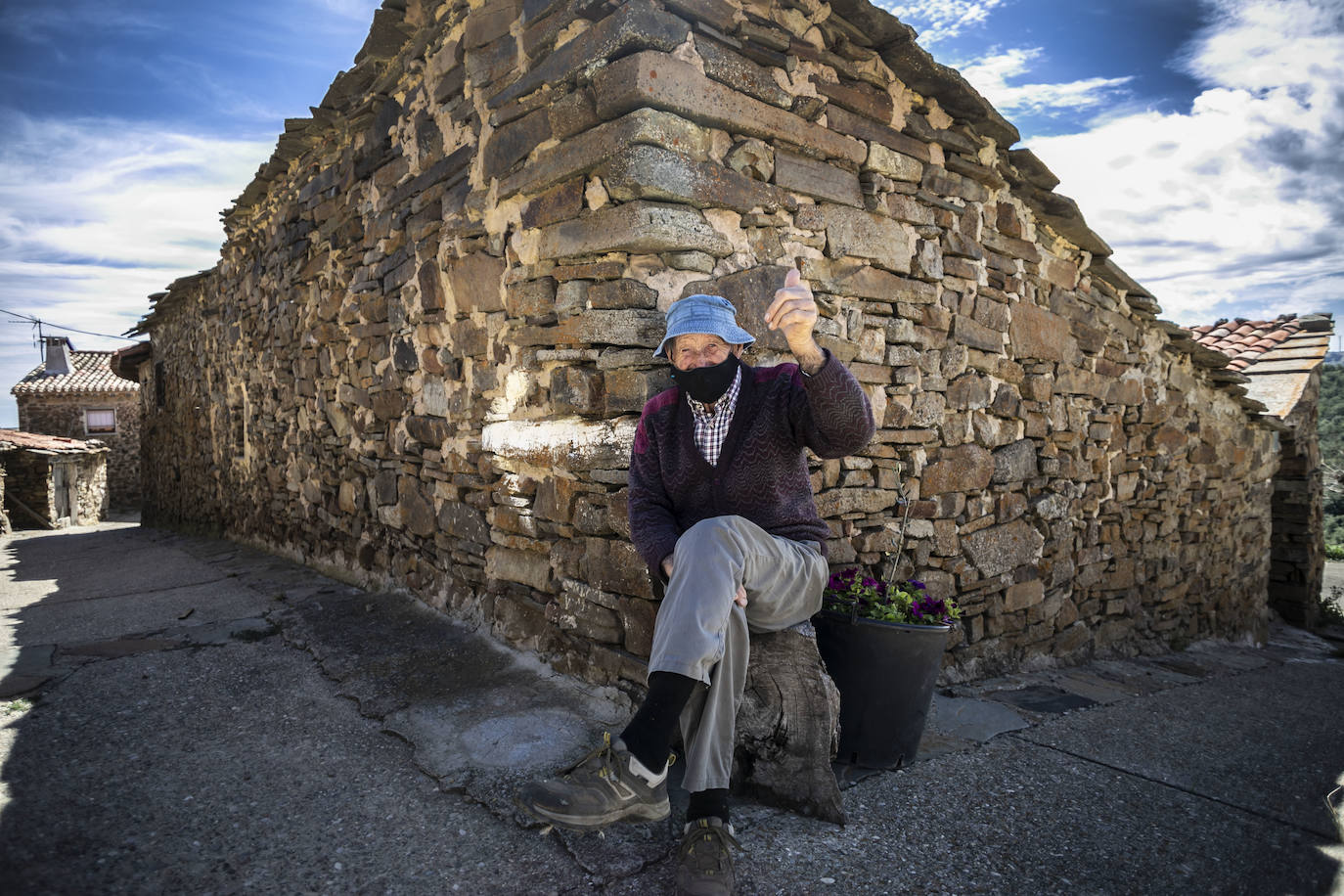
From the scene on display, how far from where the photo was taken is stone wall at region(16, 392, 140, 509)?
21.1 m

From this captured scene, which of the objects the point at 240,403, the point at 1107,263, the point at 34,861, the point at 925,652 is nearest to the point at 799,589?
the point at 925,652

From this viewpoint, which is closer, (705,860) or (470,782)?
(705,860)

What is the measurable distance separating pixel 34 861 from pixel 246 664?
4.99ft

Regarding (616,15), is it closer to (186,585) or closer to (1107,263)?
(1107,263)

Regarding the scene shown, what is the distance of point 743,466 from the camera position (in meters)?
2.34

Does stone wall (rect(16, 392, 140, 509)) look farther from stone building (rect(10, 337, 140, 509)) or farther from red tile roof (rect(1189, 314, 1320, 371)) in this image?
red tile roof (rect(1189, 314, 1320, 371))

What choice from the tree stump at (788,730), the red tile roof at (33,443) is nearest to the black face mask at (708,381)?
the tree stump at (788,730)

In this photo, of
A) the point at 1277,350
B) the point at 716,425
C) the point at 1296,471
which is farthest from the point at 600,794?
the point at 1277,350

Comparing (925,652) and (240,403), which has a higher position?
(240,403)

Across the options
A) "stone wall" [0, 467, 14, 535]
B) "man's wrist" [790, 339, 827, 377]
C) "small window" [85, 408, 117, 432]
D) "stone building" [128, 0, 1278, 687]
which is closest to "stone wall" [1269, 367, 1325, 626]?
"stone building" [128, 0, 1278, 687]

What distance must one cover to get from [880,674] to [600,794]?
107 cm

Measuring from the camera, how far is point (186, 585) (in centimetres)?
505

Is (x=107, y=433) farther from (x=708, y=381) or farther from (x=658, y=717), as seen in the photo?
(x=658, y=717)

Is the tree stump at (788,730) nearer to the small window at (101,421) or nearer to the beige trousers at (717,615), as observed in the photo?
the beige trousers at (717,615)
